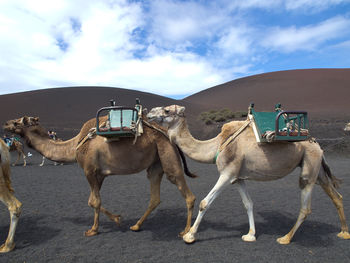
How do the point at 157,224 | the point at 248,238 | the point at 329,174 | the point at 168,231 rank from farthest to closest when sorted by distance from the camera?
the point at 157,224 → the point at 168,231 → the point at 329,174 → the point at 248,238

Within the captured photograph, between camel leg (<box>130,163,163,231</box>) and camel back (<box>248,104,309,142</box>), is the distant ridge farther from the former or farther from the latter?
camel back (<box>248,104,309,142</box>)

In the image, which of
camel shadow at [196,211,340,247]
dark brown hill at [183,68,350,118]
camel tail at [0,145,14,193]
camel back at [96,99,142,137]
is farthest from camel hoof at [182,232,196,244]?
dark brown hill at [183,68,350,118]

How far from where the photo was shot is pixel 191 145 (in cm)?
416

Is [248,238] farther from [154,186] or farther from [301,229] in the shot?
[154,186]

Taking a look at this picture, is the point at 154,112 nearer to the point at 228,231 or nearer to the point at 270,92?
the point at 228,231

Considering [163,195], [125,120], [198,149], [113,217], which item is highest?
[125,120]

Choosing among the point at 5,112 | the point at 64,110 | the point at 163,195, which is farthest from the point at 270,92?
the point at 163,195

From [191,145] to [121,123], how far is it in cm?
122

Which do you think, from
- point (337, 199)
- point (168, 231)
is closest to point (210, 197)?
point (168, 231)

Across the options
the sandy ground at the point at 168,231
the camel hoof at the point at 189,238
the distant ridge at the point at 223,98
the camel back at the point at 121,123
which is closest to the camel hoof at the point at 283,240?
the sandy ground at the point at 168,231

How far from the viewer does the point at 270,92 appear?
72688 mm

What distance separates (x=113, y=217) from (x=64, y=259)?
130cm

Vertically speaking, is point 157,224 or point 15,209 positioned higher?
point 15,209

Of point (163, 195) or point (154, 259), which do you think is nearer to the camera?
point (154, 259)
